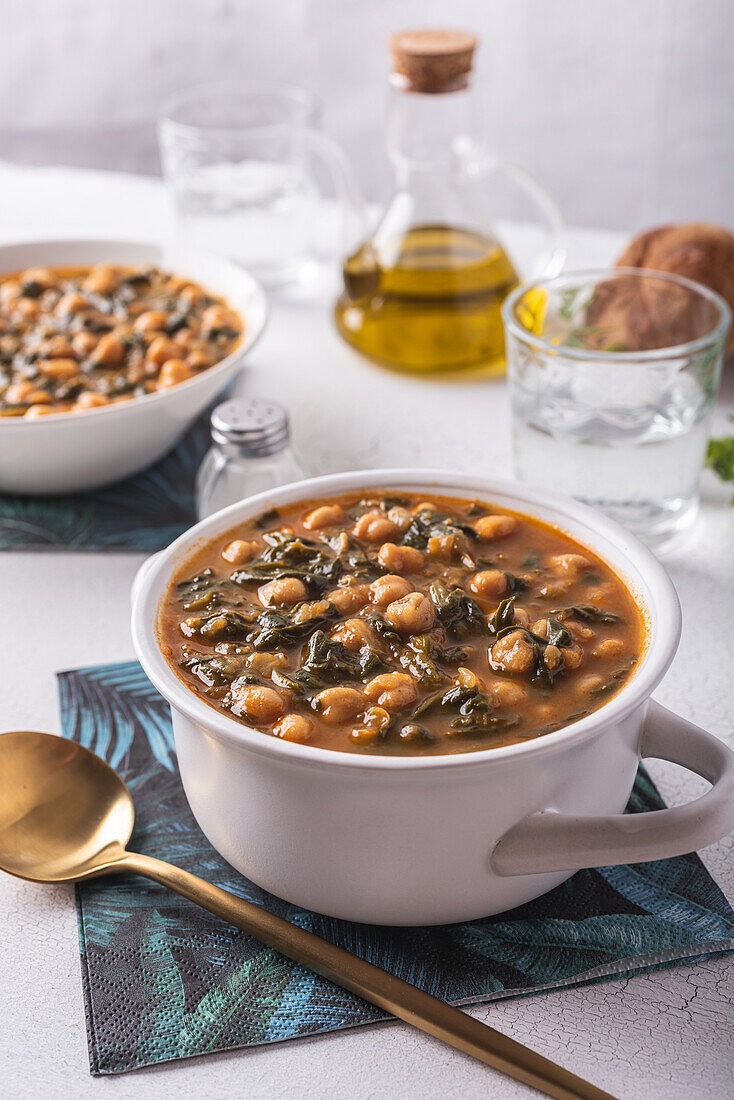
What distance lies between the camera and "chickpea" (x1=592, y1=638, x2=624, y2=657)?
1237 millimetres

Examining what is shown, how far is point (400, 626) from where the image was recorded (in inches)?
50.1

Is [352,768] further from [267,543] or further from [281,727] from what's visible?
[267,543]

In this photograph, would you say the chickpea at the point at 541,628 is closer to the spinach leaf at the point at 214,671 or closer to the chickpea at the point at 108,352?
the spinach leaf at the point at 214,671

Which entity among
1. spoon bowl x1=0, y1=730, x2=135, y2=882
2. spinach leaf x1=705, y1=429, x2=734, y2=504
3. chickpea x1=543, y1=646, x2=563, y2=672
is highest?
chickpea x1=543, y1=646, x2=563, y2=672

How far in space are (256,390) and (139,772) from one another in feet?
3.46

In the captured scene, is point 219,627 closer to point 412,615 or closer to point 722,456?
point 412,615

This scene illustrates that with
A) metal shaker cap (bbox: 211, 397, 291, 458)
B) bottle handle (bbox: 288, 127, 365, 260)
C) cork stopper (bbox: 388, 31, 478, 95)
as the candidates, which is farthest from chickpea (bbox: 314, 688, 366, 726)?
bottle handle (bbox: 288, 127, 365, 260)

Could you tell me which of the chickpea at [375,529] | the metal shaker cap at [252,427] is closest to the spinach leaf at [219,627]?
the chickpea at [375,529]

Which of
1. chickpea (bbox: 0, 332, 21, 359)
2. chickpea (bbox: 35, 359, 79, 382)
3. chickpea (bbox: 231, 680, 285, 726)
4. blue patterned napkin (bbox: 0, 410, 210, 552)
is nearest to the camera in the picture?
chickpea (bbox: 231, 680, 285, 726)

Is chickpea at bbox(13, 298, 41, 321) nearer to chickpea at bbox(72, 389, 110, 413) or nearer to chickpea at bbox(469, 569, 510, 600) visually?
chickpea at bbox(72, 389, 110, 413)

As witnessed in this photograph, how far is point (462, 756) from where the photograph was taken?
1.02 m

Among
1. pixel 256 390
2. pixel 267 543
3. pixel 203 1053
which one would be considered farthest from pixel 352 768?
pixel 256 390

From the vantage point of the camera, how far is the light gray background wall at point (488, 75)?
4605 millimetres

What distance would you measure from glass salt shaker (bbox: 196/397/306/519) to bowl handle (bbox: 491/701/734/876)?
85cm
